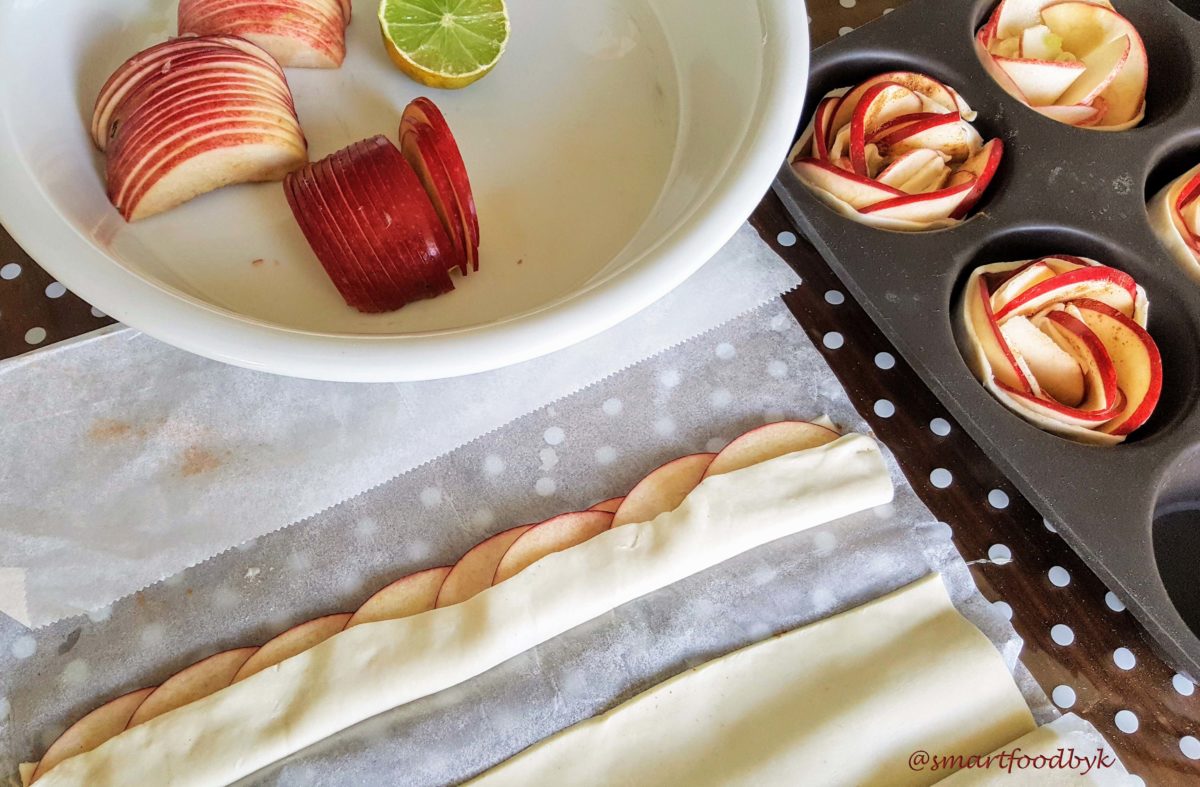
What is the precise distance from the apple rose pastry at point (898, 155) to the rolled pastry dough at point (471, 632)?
0.27 meters

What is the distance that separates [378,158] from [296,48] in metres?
0.22

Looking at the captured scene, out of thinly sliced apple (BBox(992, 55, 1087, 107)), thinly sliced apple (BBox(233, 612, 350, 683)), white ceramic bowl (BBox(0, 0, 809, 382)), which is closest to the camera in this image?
white ceramic bowl (BBox(0, 0, 809, 382))

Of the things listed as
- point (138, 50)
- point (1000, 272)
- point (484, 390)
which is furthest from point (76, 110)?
point (1000, 272)

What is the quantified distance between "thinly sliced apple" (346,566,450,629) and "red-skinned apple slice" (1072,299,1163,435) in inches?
27.2

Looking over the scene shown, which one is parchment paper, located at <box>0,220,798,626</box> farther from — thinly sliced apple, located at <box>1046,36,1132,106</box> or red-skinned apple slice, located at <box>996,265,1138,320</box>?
thinly sliced apple, located at <box>1046,36,1132,106</box>

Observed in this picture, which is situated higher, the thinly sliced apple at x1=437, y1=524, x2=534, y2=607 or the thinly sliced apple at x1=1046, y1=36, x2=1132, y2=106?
the thinly sliced apple at x1=1046, y1=36, x2=1132, y2=106

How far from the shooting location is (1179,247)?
96 centimetres

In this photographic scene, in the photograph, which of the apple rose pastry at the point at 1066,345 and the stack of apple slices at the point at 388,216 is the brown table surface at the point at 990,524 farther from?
the stack of apple slices at the point at 388,216

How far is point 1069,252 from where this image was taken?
98cm

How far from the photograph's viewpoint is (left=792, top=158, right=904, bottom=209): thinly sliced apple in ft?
3.07

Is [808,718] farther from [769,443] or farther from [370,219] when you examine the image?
[370,219]

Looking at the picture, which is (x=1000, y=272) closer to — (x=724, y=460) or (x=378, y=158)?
(x=724, y=460)

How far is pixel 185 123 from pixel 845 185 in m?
0.67

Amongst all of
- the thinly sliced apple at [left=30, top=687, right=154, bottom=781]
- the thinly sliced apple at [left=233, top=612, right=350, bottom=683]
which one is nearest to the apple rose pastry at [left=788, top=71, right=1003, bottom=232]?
the thinly sliced apple at [left=233, top=612, right=350, bottom=683]
